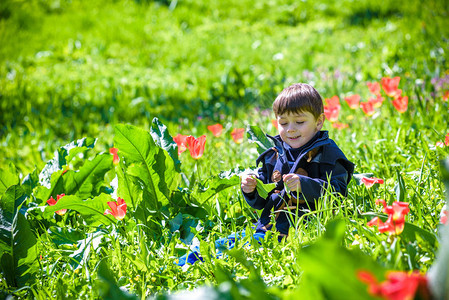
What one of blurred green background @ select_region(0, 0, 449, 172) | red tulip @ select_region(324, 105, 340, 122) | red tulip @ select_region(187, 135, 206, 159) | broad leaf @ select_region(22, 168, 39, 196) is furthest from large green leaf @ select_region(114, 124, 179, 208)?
blurred green background @ select_region(0, 0, 449, 172)

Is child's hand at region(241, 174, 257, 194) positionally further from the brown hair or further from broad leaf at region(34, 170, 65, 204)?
broad leaf at region(34, 170, 65, 204)

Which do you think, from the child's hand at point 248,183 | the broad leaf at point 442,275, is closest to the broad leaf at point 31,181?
the child's hand at point 248,183

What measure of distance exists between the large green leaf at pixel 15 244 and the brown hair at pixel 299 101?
4.14 ft

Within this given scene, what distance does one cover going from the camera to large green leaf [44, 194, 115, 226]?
209 centimetres

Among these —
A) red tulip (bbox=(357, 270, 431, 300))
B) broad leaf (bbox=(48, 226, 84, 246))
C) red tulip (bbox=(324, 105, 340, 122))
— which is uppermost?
red tulip (bbox=(324, 105, 340, 122))

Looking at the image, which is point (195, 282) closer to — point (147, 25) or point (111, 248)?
point (111, 248)

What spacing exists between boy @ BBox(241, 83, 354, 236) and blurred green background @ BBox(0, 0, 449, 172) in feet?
6.02

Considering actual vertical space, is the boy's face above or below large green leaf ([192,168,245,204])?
above

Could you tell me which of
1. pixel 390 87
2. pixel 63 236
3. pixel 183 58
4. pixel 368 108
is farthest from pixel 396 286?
pixel 183 58

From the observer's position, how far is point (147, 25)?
351 inches

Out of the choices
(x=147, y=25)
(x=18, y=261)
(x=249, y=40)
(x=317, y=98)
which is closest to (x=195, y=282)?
(x=18, y=261)

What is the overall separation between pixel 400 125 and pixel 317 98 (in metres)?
1.08

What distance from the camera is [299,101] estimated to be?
214cm

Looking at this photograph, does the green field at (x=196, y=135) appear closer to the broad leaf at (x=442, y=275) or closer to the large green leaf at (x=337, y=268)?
the large green leaf at (x=337, y=268)
